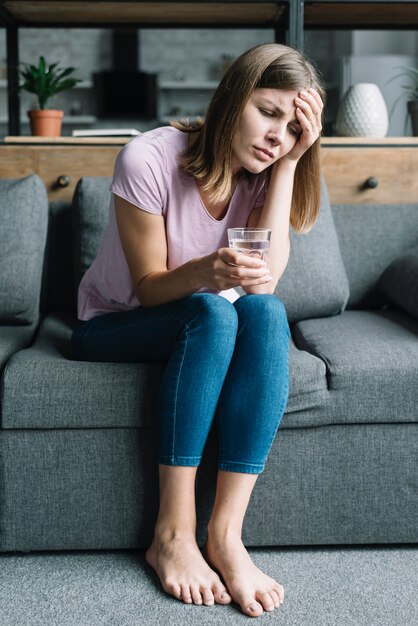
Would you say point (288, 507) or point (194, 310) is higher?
point (194, 310)

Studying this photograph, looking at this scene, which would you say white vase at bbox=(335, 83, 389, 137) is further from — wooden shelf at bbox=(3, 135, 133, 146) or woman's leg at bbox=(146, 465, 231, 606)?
woman's leg at bbox=(146, 465, 231, 606)

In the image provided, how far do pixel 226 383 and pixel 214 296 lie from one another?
0.55 ft

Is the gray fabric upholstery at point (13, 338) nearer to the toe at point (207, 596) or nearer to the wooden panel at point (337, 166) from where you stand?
the wooden panel at point (337, 166)

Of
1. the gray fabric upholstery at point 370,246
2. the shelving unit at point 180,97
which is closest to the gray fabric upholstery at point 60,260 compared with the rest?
the gray fabric upholstery at point 370,246

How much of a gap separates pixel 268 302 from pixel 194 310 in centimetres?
15

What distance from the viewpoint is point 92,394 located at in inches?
57.8

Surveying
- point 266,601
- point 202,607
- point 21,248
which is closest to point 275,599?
point 266,601

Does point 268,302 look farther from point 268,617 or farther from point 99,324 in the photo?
point 268,617

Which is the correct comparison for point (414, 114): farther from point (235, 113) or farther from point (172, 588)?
point (172, 588)

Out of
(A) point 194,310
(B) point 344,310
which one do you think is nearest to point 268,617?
(A) point 194,310

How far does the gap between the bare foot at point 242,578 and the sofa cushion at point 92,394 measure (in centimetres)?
26

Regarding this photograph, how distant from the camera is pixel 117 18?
8.49 feet

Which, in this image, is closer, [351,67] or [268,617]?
[268,617]


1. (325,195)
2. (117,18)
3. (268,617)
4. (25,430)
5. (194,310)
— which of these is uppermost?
(117,18)
